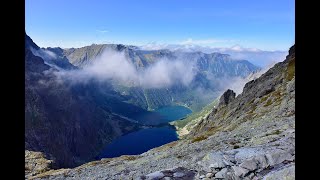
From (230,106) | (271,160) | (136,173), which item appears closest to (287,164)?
(271,160)

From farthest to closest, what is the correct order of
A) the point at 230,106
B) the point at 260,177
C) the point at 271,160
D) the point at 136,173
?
the point at 230,106
the point at 136,173
the point at 271,160
the point at 260,177

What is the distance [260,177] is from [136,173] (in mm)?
Answer: 20105
